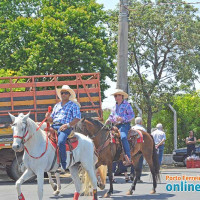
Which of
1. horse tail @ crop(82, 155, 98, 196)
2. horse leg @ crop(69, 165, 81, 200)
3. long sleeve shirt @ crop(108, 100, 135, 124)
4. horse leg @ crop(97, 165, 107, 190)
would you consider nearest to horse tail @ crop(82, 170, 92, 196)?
horse tail @ crop(82, 155, 98, 196)

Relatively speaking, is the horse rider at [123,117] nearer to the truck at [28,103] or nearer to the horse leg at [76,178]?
the horse leg at [76,178]

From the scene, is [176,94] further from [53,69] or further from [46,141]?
[46,141]

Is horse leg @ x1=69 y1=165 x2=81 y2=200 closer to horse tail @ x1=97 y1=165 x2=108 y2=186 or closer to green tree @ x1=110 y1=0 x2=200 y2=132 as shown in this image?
horse tail @ x1=97 y1=165 x2=108 y2=186

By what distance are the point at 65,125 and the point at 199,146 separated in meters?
17.0

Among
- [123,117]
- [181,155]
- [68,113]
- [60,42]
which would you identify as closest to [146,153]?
[123,117]

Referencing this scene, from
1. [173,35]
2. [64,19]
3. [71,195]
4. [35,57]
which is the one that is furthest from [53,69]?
[71,195]

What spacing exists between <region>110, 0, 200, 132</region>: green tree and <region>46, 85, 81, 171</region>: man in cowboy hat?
752 inches

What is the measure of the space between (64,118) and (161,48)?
20585mm

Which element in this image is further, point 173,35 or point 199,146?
point 173,35

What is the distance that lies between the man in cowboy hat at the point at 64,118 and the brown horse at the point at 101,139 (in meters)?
1.41

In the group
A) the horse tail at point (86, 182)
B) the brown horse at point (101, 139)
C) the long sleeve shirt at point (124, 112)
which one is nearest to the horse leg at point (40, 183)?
the horse tail at point (86, 182)

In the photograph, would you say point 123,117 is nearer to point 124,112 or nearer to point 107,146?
point 124,112

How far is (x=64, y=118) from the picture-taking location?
11375mm

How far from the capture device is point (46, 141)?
10906mm
